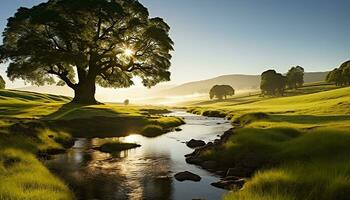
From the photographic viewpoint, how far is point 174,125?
61.8 meters

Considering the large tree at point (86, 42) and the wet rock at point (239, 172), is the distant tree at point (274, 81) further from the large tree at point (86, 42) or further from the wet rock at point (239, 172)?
the wet rock at point (239, 172)

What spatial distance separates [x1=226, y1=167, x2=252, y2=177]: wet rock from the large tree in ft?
145

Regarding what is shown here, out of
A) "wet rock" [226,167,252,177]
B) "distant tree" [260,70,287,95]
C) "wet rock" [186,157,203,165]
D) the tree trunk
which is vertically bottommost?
"wet rock" [186,157,203,165]

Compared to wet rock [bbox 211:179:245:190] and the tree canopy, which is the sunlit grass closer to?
wet rock [bbox 211:179:245:190]

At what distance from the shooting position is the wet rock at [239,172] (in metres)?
23.4

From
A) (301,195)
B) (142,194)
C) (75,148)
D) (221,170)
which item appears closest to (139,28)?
(75,148)

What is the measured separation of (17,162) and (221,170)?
14023 millimetres

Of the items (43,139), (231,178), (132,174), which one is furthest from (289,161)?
(43,139)

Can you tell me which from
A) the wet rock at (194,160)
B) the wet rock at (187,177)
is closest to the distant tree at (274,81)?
the wet rock at (194,160)

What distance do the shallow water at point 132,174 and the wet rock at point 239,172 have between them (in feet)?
4.11

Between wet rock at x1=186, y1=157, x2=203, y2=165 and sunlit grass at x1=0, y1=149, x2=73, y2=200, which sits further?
wet rock at x1=186, y1=157, x2=203, y2=165

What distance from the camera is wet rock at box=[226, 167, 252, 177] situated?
76.7ft

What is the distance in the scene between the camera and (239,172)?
77.6ft

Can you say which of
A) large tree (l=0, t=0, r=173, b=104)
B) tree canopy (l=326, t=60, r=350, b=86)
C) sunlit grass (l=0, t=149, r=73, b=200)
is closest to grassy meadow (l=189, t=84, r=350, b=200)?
sunlit grass (l=0, t=149, r=73, b=200)
